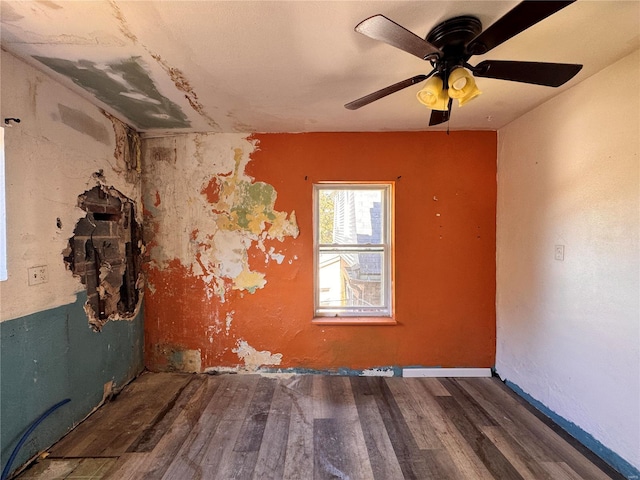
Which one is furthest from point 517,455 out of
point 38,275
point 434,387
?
point 38,275

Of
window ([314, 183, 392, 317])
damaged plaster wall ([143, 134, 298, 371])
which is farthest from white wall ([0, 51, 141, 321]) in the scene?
window ([314, 183, 392, 317])

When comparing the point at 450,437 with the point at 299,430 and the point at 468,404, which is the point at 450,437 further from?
the point at 299,430

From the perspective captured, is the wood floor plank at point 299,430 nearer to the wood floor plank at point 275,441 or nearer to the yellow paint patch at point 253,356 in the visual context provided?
the wood floor plank at point 275,441

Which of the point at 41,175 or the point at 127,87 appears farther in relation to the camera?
the point at 127,87

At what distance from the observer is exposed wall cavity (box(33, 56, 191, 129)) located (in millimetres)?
1587

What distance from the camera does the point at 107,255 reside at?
87.7 inches

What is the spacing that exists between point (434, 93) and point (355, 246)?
1.60 metres

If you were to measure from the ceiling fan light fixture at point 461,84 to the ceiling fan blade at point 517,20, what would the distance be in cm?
10

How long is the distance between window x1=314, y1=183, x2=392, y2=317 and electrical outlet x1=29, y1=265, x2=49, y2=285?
1.90m

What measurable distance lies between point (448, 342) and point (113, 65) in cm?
322

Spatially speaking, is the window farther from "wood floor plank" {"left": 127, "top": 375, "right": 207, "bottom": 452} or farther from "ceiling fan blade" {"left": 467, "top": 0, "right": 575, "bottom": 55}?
"ceiling fan blade" {"left": 467, "top": 0, "right": 575, "bottom": 55}

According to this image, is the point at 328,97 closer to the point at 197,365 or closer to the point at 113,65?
the point at 113,65

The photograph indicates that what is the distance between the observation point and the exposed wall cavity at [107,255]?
1999 millimetres

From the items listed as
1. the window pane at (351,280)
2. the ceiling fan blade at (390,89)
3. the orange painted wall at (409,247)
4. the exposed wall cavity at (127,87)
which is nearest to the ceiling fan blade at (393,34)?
the ceiling fan blade at (390,89)
